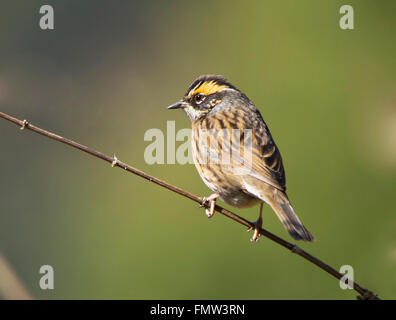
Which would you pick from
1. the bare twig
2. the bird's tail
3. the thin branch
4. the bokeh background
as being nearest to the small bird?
the bird's tail

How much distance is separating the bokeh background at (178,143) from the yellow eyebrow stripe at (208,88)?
4.26ft

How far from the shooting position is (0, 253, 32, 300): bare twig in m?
2.80

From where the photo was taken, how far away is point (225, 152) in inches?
192

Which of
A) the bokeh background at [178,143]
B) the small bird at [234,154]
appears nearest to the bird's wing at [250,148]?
the small bird at [234,154]

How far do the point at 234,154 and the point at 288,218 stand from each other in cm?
76

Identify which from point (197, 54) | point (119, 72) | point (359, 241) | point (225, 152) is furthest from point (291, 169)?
point (119, 72)

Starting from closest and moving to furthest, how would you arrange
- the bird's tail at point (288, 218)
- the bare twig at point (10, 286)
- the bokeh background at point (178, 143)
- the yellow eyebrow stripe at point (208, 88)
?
the bare twig at point (10, 286) < the bird's tail at point (288, 218) < the yellow eyebrow stripe at point (208, 88) < the bokeh background at point (178, 143)

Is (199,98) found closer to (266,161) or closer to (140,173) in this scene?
(266,161)

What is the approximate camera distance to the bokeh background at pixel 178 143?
6.10m

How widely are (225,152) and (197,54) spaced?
3299 millimetres

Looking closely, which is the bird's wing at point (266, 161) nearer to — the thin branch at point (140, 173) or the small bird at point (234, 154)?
the small bird at point (234, 154)

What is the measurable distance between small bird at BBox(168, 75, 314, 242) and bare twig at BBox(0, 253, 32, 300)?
6.48 feet

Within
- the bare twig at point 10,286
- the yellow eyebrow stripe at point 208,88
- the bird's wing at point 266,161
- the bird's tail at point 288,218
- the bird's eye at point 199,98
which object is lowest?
the bare twig at point 10,286

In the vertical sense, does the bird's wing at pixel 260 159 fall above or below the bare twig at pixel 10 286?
above
